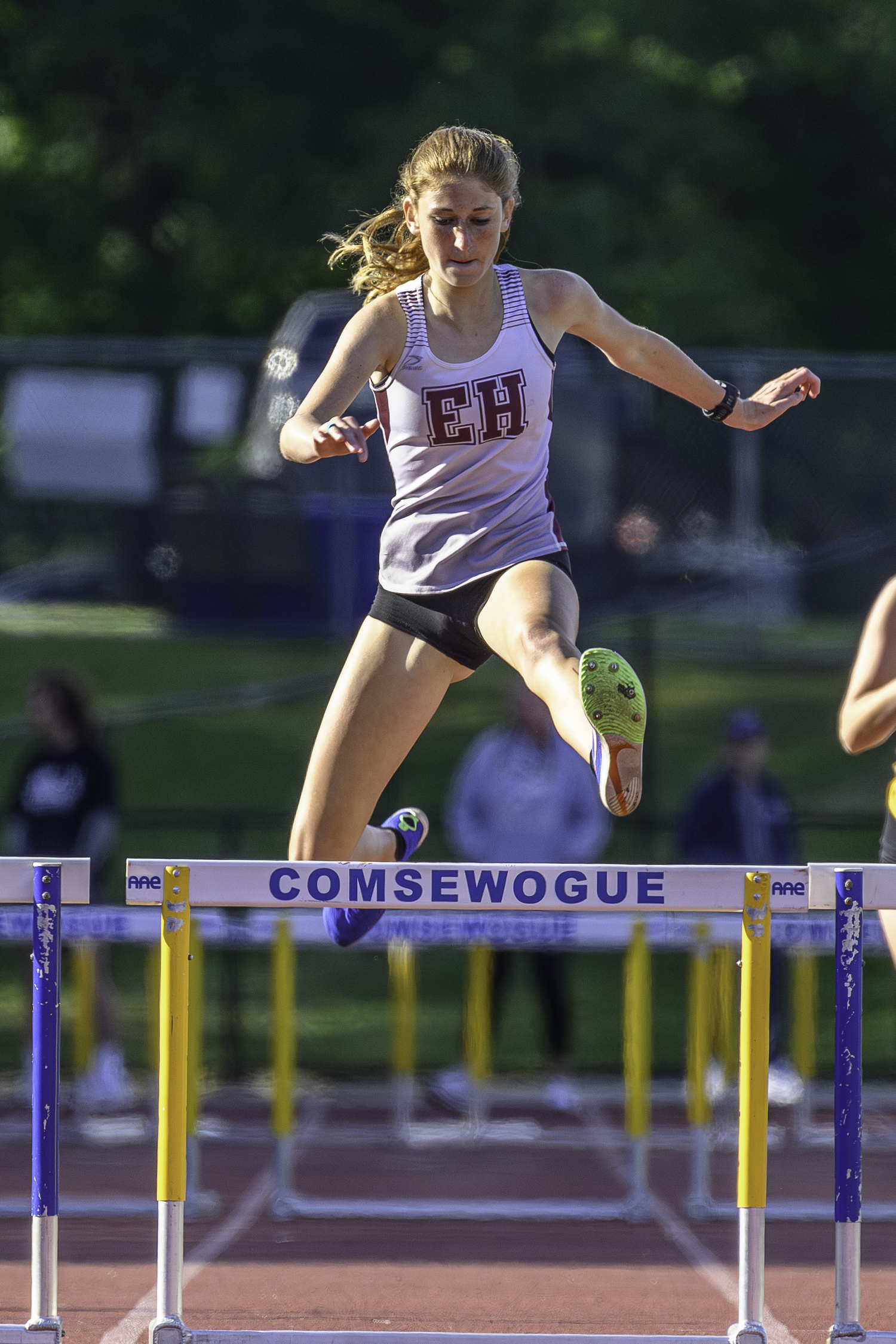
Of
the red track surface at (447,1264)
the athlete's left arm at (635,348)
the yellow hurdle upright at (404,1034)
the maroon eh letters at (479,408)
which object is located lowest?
the red track surface at (447,1264)

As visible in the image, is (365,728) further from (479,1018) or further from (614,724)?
(479,1018)

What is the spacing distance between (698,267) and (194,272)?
5.08m

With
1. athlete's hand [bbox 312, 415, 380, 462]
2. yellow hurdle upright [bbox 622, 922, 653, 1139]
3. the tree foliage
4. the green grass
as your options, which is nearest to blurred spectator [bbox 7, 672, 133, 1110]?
the green grass

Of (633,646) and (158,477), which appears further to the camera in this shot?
(158,477)

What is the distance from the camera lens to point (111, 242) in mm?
17641

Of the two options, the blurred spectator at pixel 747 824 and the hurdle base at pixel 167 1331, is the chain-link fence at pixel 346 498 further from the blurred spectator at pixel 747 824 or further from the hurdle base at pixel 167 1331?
the hurdle base at pixel 167 1331

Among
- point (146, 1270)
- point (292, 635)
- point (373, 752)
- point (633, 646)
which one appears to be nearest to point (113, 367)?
point (292, 635)

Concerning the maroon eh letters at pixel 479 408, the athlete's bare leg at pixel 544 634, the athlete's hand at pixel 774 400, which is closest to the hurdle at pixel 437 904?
the athlete's bare leg at pixel 544 634

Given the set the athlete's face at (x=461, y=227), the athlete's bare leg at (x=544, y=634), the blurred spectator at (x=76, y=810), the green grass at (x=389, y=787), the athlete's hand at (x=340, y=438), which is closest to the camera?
the athlete's hand at (x=340, y=438)

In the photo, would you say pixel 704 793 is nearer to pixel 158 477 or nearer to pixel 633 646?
pixel 633 646

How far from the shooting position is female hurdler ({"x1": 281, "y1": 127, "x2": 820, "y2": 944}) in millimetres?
4176

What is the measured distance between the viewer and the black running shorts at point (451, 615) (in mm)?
4270

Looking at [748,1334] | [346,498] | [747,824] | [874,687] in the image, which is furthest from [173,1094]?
[346,498]

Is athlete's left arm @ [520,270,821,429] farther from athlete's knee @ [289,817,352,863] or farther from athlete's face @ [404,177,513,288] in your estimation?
athlete's knee @ [289,817,352,863]
